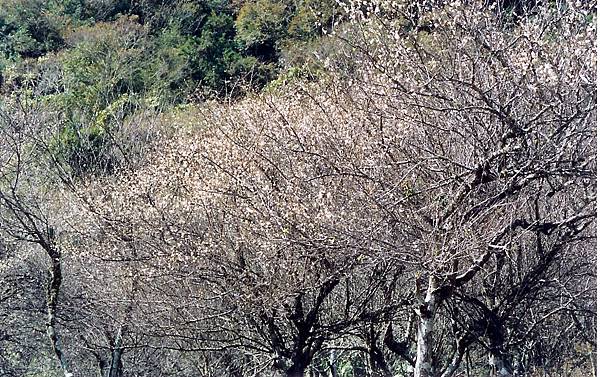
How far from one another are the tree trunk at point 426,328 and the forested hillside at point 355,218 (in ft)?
0.06

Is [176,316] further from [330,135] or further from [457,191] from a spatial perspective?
[457,191]

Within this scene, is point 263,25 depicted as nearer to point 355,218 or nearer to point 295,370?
point 295,370

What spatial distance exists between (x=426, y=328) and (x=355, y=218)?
3.93 ft

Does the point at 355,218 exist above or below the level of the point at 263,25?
below

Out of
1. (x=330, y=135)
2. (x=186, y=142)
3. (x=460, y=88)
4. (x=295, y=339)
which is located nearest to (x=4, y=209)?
(x=186, y=142)

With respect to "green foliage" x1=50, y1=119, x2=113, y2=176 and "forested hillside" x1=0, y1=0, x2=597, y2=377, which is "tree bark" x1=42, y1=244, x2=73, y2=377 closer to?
"forested hillside" x1=0, y1=0, x2=597, y2=377

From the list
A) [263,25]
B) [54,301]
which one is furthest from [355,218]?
[263,25]

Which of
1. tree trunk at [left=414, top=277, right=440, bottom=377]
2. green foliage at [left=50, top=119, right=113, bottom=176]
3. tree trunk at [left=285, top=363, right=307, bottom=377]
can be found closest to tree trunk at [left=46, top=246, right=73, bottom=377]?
Result: tree trunk at [left=285, top=363, right=307, bottom=377]

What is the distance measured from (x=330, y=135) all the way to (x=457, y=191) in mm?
2029

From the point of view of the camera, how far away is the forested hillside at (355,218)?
22.1ft

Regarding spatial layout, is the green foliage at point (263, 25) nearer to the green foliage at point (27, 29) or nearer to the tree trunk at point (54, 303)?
the green foliage at point (27, 29)

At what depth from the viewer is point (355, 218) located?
25.3ft

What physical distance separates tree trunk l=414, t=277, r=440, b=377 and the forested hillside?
0.02 meters

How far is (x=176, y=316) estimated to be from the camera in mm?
9836
